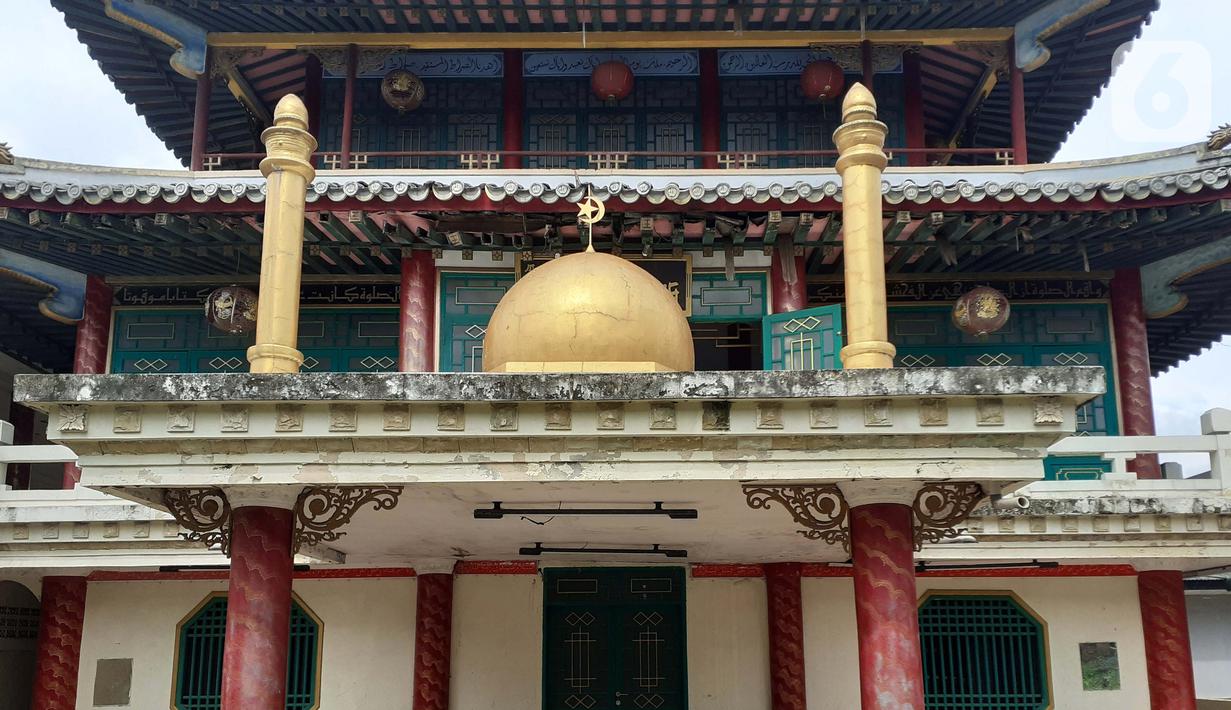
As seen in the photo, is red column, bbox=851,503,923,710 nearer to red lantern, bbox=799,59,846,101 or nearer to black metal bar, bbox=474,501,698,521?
black metal bar, bbox=474,501,698,521

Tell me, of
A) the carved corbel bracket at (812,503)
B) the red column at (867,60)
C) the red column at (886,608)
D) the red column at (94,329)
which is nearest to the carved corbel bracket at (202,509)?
the carved corbel bracket at (812,503)

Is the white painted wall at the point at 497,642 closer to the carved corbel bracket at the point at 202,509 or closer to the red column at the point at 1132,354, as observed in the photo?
the carved corbel bracket at the point at 202,509

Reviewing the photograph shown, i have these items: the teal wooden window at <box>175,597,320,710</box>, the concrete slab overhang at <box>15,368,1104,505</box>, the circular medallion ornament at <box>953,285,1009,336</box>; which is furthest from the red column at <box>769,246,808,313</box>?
the teal wooden window at <box>175,597,320,710</box>

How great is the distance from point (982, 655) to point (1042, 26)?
8.12 metres

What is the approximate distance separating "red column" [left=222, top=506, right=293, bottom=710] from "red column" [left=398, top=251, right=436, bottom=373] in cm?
535

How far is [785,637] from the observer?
13.2 metres

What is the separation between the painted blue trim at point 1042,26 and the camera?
14633 mm

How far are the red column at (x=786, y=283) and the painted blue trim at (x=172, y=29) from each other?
8242 millimetres

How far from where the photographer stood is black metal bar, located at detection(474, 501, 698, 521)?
873cm

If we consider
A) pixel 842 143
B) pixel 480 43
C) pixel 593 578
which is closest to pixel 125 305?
pixel 480 43

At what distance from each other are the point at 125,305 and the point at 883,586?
11136mm

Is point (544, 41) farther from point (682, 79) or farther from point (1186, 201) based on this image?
point (1186, 201)

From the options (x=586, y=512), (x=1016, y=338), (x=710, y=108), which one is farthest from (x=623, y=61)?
(x=586, y=512)

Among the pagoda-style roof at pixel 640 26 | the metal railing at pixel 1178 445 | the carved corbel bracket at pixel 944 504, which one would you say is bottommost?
the carved corbel bracket at pixel 944 504
